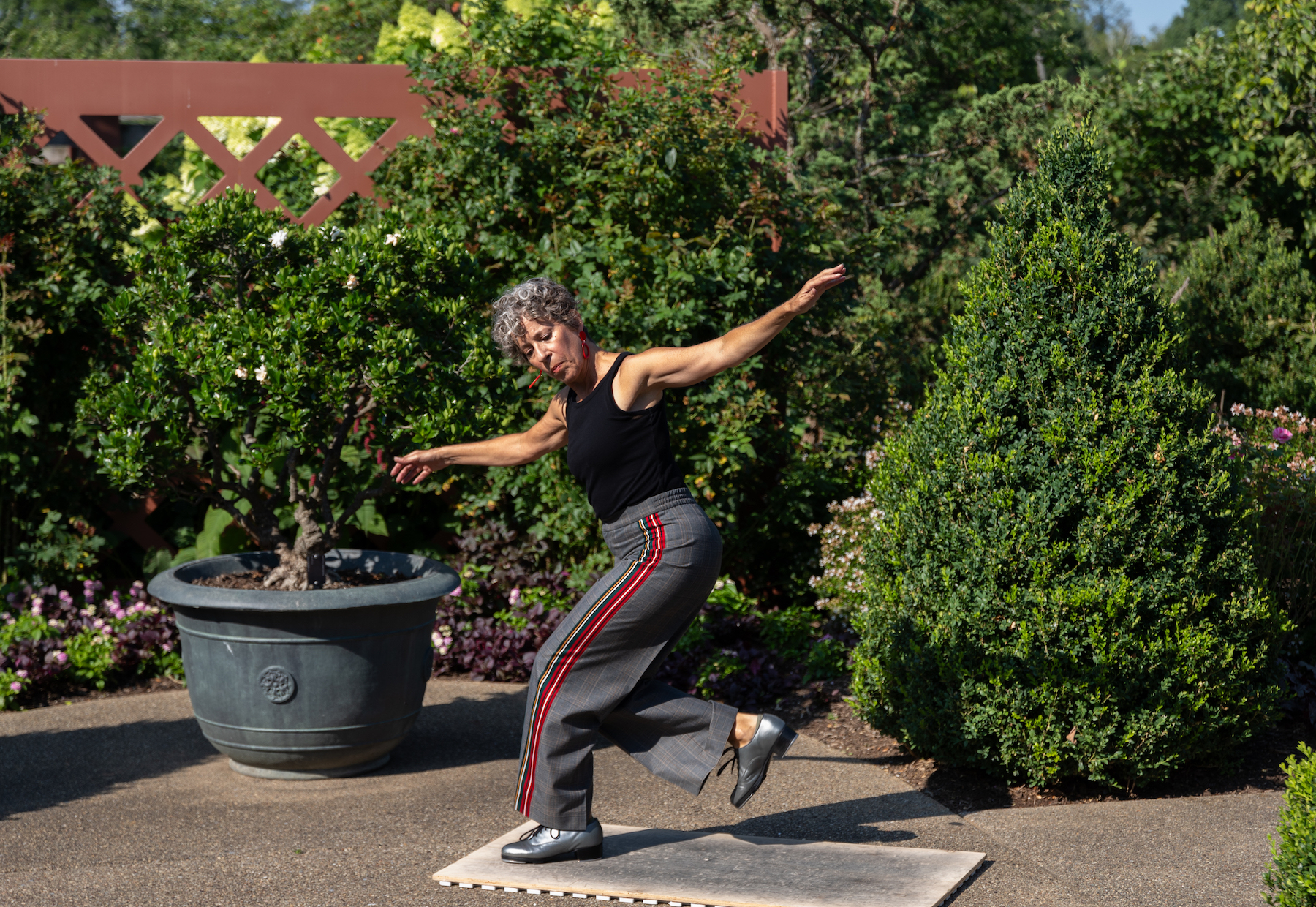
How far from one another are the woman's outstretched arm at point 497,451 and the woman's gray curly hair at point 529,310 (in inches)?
11.0

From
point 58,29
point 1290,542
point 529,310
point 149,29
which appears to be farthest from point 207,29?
point 1290,542

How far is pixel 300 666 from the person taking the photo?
13.7 feet

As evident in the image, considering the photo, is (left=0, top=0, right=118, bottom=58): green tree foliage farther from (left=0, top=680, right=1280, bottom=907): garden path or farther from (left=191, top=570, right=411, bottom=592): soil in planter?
(left=0, top=680, right=1280, bottom=907): garden path

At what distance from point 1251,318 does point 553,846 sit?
6146mm

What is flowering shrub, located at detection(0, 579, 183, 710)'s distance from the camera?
548 centimetres

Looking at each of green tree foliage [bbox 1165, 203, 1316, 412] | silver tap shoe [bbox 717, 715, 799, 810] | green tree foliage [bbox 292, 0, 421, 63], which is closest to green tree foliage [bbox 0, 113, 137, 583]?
silver tap shoe [bbox 717, 715, 799, 810]

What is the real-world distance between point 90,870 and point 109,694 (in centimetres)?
230

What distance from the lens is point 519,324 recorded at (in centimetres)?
351

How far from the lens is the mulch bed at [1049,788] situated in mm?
4137

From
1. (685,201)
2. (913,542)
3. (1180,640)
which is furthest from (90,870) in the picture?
(685,201)

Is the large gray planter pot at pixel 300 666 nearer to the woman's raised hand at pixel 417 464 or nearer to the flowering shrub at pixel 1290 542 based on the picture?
the woman's raised hand at pixel 417 464

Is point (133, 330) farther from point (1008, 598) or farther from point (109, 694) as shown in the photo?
point (1008, 598)

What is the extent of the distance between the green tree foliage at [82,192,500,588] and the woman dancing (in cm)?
90

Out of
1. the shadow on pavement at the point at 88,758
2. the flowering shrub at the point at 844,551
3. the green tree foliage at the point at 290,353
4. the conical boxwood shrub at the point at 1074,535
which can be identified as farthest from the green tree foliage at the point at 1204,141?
the shadow on pavement at the point at 88,758
